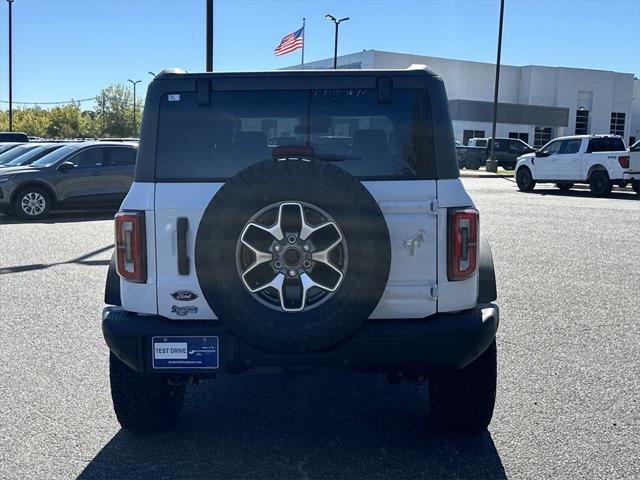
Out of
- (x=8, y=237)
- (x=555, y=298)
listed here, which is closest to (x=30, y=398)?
(x=555, y=298)

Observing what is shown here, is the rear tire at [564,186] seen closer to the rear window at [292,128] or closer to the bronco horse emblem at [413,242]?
the rear window at [292,128]

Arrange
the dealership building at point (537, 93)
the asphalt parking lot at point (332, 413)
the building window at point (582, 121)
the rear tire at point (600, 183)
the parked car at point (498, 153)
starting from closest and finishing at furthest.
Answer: the asphalt parking lot at point (332, 413) < the rear tire at point (600, 183) < the parked car at point (498, 153) < the dealership building at point (537, 93) < the building window at point (582, 121)

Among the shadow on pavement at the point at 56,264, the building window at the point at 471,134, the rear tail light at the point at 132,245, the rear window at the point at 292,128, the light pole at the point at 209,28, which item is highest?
the light pole at the point at 209,28

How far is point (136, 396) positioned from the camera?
12.5 ft

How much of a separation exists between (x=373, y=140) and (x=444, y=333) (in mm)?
1023

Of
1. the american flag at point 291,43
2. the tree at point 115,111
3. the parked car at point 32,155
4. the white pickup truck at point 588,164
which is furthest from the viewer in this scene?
the tree at point 115,111

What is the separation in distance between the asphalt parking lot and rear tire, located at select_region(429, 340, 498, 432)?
0.40 feet

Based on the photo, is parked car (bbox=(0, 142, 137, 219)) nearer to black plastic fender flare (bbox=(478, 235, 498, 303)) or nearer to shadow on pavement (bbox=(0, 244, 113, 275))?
shadow on pavement (bbox=(0, 244, 113, 275))

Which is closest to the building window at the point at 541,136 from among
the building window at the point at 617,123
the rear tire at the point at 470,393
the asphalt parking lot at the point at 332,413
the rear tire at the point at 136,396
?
the building window at the point at 617,123

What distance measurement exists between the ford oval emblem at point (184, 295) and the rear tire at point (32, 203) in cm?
1199

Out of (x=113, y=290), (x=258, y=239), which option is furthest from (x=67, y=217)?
(x=258, y=239)

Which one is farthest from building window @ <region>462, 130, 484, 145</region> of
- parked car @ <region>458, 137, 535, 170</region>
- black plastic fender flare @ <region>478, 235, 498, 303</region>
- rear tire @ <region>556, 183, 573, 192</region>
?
black plastic fender flare @ <region>478, 235, 498, 303</region>

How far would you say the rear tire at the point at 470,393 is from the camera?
12.4 ft

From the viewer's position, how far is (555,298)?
24.9 ft
